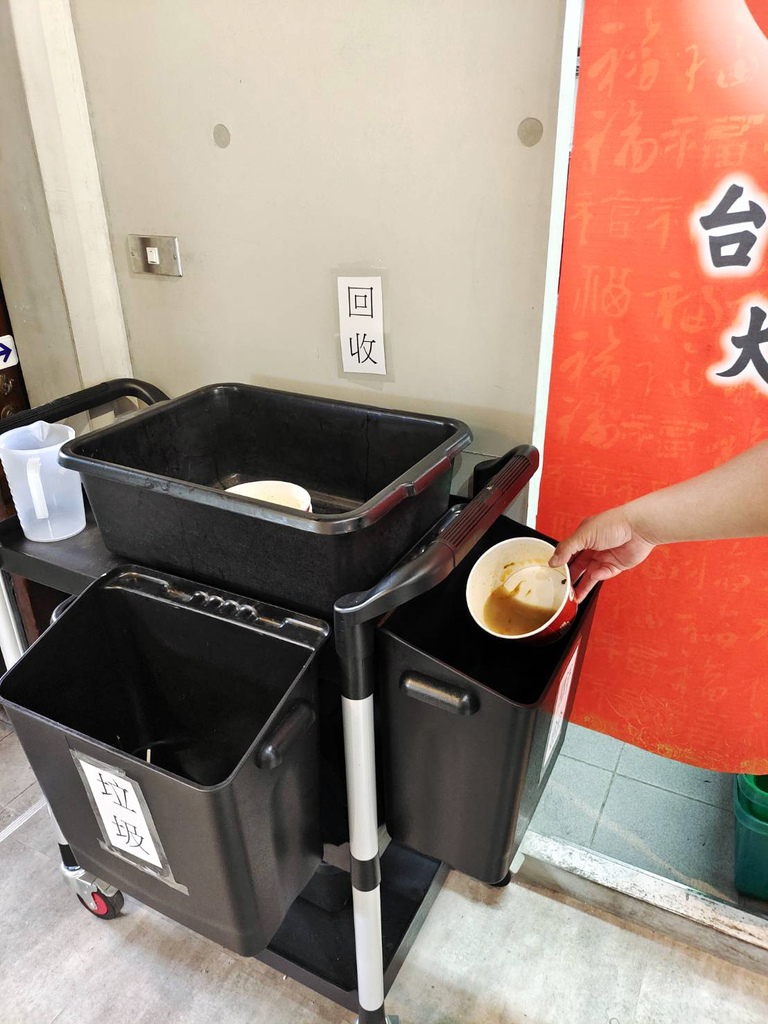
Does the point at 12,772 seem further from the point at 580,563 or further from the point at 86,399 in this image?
the point at 580,563

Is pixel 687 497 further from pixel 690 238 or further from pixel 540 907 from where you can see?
pixel 540 907

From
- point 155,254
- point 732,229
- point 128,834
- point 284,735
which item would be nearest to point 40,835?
point 128,834

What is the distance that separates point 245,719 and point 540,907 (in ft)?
2.74

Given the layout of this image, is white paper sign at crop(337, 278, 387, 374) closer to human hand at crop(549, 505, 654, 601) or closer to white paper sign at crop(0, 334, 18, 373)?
human hand at crop(549, 505, 654, 601)

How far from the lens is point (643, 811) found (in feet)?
5.47

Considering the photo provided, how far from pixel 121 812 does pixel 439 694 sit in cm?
44

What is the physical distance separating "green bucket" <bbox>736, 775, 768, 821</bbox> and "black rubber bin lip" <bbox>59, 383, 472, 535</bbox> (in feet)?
3.22

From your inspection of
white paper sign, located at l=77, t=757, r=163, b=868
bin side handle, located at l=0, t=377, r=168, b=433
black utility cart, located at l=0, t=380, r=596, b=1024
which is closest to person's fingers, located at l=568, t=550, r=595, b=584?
black utility cart, located at l=0, t=380, r=596, b=1024

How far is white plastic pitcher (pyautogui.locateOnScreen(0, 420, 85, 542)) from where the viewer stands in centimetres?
121

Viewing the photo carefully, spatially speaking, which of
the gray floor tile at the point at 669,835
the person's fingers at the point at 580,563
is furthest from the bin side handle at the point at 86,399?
the gray floor tile at the point at 669,835

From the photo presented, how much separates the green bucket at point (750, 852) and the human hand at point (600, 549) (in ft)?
2.32

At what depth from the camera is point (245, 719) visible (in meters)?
1.09

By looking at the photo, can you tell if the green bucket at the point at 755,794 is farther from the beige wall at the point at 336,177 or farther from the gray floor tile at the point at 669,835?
→ the beige wall at the point at 336,177

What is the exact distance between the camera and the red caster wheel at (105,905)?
140 centimetres
